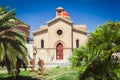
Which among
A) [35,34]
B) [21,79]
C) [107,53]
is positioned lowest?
[21,79]

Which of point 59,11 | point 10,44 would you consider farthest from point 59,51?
point 10,44

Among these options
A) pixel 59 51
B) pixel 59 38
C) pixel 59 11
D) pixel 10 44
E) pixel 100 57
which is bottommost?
pixel 100 57

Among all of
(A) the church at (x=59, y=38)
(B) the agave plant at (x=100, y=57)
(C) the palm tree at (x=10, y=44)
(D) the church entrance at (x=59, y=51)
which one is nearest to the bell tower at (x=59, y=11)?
(A) the church at (x=59, y=38)

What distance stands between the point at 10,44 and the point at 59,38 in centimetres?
3445

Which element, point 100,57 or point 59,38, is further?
point 59,38

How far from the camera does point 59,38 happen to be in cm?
5800

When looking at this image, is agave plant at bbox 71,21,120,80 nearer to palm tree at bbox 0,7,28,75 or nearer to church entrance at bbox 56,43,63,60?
palm tree at bbox 0,7,28,75

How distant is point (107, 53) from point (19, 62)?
1137 centimetres

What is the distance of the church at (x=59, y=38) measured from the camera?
57562 millimetres

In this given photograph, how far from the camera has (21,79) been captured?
26844 mm

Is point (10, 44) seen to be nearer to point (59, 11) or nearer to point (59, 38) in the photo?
point (59, 38)

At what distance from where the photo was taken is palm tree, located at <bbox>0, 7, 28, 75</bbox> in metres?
23.1

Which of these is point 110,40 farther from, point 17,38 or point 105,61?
point 17,38

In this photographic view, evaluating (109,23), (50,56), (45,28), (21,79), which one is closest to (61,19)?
(45,28)
